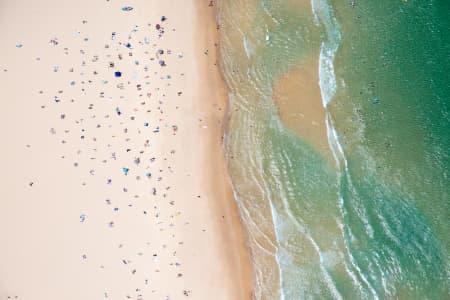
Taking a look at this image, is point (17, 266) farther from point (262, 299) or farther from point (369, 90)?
point (369, 90)

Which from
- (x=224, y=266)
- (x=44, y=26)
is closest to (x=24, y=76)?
(x=44, y=26)

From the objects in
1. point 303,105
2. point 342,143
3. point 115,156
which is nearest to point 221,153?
point 303,105

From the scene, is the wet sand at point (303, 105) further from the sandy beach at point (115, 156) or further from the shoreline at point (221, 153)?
the sandy beach at point (115, 156)

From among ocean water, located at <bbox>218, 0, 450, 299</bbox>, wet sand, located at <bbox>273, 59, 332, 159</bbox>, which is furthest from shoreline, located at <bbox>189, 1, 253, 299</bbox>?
wet sand, located at <bbox>273, 59, 332, 159</bbox>

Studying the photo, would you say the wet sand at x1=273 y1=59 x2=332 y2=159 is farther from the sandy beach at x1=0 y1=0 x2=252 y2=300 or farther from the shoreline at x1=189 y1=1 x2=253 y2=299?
the sandy beach at x1=0 y1=0 x2=252 y2=300

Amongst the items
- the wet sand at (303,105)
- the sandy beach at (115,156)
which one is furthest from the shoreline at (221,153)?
the wet sand at (303,105)

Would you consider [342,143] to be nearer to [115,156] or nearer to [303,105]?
[303,105]

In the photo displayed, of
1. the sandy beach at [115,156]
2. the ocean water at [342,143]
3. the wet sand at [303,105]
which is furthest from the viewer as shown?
the wet sand at [303,105]
